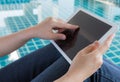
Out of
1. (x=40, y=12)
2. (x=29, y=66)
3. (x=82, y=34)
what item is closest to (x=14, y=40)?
(x=29, y=66)

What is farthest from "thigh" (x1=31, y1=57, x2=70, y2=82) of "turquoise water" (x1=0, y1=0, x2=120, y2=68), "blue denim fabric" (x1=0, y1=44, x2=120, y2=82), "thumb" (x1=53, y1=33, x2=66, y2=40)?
"turquoise water" (x1=0, y1=0, x2=120, y2=68)

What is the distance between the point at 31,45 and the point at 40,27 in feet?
2.77

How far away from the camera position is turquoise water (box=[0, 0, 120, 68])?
183 centimetres

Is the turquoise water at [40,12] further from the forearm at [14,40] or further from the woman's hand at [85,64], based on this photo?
the woman's hand at [85,64]

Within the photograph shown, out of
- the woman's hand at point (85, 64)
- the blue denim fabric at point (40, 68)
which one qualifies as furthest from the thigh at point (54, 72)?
the woman's hand at point (85, 64)

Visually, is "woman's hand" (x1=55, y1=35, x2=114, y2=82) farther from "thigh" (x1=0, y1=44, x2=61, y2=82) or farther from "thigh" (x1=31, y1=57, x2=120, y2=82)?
"thigh" (x1=0, y1=44, x2=61, y2=82)

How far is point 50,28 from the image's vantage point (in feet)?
2.41

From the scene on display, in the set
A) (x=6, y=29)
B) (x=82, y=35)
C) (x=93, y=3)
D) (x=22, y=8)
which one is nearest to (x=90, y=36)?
(x=82, y=35)

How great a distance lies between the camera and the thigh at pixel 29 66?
0.81 metres

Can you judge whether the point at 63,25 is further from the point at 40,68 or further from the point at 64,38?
the point at 40,68

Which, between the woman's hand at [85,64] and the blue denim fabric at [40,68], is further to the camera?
the blue denim fabric at [40,68]

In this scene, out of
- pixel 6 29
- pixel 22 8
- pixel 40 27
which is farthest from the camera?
pixel 22 8

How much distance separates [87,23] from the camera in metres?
0.68

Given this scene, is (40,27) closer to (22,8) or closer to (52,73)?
(52,73)
